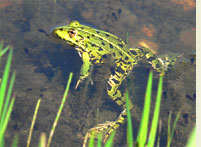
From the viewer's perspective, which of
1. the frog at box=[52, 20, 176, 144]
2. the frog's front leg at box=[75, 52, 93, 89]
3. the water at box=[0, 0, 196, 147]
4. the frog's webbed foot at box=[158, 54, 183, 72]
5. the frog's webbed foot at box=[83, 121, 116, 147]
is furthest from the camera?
the frog's webbed foot at box=[158, 54, 183, 72]

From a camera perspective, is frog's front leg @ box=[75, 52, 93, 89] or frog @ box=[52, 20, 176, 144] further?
frog's front leg @ box=[75, 52, 93, 89]

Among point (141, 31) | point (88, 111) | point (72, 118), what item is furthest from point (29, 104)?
point (141, 31)

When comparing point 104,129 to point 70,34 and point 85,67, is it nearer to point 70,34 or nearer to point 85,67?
point 85,67

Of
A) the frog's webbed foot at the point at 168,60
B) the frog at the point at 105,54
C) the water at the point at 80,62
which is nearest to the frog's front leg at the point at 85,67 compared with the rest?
the frog at the point at 105,54

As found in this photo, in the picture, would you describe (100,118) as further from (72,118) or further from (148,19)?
(148,19)

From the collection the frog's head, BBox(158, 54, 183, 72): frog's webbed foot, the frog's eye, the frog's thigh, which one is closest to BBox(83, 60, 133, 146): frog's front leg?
the frog's thigh

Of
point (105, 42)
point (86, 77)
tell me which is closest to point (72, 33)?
point (105, 42)

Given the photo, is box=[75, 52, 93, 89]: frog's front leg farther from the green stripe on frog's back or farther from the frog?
the green stripe on frog's back
